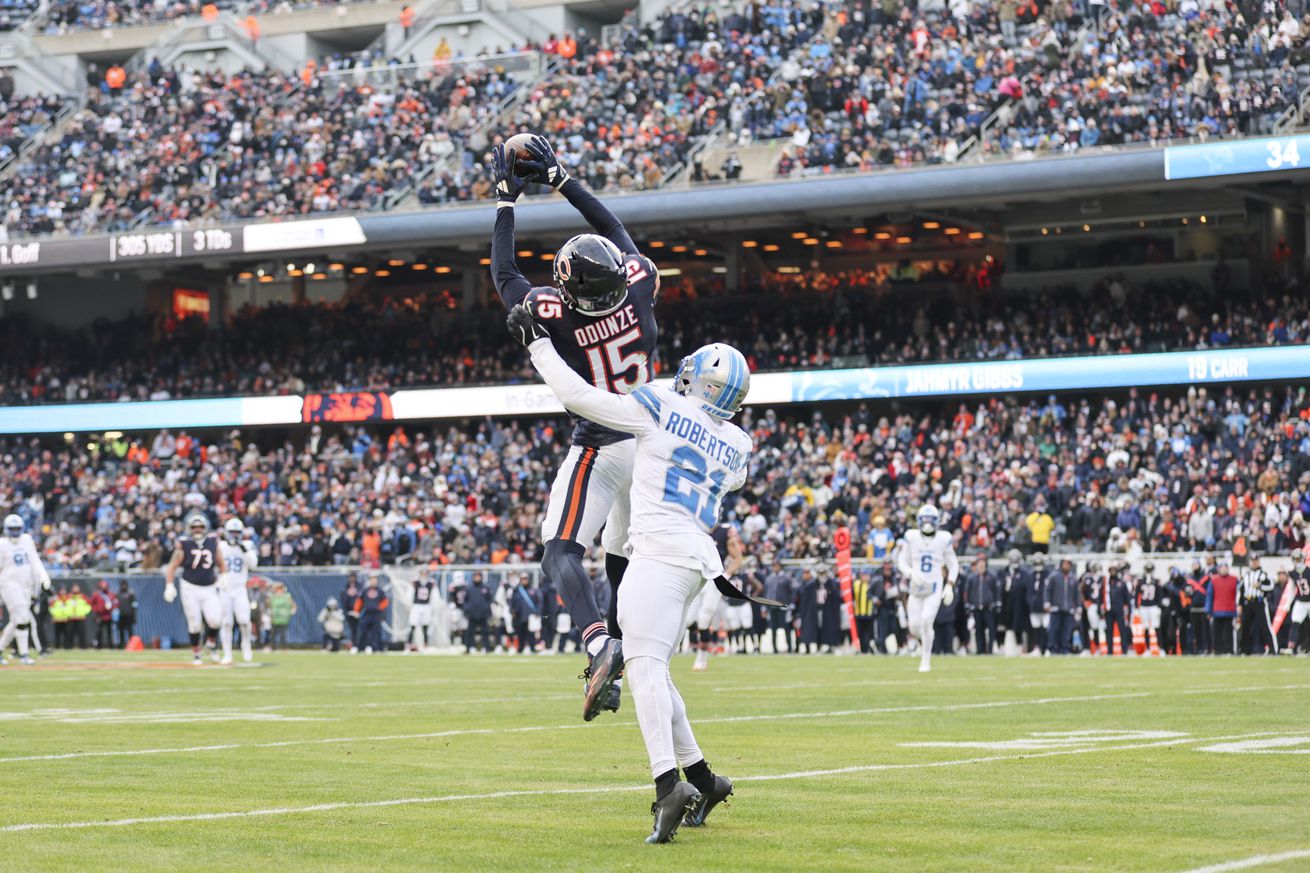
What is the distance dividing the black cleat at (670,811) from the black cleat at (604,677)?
2.00 ft

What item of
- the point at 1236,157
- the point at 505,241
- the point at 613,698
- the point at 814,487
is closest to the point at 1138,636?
the point at 814,487

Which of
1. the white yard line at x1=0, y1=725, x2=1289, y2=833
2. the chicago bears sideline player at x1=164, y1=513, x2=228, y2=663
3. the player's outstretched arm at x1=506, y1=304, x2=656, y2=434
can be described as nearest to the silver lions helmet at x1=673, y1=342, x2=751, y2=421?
the player's outstretched arm at x1=506, y1=304, x2=656, y2=434

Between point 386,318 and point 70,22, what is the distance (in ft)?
58.4

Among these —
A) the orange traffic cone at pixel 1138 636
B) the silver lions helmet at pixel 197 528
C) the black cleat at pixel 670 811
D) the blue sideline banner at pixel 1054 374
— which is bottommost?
the orange traffic cone at pixel 1138 636

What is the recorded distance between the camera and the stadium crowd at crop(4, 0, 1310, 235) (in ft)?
121

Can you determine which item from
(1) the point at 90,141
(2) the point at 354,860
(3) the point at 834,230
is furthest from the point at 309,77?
(2) the point at 354,860

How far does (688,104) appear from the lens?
42906 mm

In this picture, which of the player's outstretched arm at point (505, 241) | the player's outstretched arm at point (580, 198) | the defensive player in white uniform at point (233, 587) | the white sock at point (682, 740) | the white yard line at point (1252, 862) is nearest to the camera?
the white yard line at point (1252, 862)

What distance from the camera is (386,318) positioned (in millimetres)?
48594

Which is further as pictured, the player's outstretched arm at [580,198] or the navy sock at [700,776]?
the player's outstretched arm at [580,198]

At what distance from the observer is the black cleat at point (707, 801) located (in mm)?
7395

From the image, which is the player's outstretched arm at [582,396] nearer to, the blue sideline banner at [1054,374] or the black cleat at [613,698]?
the black cleat at [613,698]

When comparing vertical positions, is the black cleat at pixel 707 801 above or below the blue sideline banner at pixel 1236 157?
below

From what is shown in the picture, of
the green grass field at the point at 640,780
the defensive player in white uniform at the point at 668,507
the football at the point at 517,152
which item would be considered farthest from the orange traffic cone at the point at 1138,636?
the defensive player in white uniform at the point at 668,507
